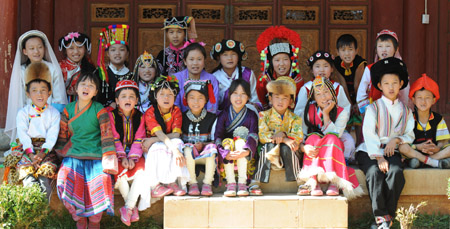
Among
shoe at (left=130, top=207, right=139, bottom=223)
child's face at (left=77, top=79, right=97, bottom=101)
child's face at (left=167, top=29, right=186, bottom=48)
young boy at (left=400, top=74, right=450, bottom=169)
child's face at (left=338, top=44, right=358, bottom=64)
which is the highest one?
child's face at (left=167, top=29, right=186, bottom=48)

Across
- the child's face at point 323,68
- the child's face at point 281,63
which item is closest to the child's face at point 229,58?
the child's face at point 281,63

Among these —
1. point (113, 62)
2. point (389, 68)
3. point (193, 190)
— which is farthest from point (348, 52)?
point (113, 62)

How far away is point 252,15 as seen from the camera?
8.02 meters

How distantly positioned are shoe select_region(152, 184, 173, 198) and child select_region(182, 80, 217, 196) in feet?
0.73

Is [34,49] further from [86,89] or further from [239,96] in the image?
[239,96]

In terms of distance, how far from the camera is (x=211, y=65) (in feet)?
26.6

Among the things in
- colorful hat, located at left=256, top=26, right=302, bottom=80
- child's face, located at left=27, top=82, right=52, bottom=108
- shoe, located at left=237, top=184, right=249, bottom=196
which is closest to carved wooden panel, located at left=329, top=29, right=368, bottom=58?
colorful hat, located at left=256, top=26, right=302, bottom=80

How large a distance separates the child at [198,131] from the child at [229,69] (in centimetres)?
53

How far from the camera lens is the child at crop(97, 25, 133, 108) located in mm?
6523

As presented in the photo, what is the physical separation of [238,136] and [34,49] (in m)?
2.22

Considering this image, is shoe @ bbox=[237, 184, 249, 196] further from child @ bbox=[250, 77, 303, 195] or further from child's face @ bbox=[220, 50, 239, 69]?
child's face @ bbox=[220, 50, 239, 69]

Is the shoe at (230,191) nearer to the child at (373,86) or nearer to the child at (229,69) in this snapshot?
the child at (229,69)

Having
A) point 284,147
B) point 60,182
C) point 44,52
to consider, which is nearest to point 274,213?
point 284,147

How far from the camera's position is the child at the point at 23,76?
6.25m
